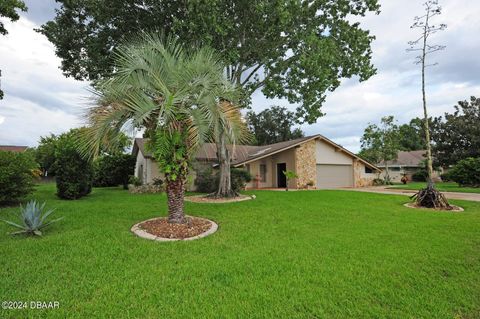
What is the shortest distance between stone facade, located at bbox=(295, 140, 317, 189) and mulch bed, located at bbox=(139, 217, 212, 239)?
Answer: 47.2 feet

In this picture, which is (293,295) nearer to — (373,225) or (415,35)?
(373,225)

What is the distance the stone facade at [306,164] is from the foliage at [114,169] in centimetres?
1364

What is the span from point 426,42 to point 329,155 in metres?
12.1

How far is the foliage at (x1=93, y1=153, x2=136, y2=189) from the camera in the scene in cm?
2138

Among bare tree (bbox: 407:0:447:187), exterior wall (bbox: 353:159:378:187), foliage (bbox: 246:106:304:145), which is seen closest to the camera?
bare tree (bbox: 407:0:447:187)

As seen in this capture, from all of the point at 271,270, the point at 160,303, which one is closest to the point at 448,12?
the point at 271,270

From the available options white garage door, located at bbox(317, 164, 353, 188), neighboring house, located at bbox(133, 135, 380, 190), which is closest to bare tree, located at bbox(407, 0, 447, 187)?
neighboring house, located at bbox(133, 135, 380, 190)

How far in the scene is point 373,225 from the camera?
7340mm

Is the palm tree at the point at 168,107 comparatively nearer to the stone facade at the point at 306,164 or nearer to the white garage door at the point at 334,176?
the stone facade at the point at 306,164

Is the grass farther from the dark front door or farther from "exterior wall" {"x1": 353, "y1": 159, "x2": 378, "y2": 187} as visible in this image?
"exterior wall" {"x1": 353, "y1": 159, "x2": 378, "y2": 187}

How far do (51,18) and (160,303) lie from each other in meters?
15.1

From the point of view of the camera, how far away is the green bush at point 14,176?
9.24 metres

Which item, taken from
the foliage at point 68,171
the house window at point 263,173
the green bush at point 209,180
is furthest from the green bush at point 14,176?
the house window at point 263,173

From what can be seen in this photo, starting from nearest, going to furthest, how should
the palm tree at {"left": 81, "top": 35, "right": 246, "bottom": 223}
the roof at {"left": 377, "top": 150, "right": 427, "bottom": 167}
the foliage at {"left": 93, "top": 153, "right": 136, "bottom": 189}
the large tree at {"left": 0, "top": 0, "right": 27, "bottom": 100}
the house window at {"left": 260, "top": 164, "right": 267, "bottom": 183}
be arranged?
the palm tree at {"left": 81, "top": 35, "right": 246, "bottom": 223}
the large tree at {"left": 0, "top": 0, "right": 27, "bottom": 100}
the foliage at {"left": 93, "top": 153, "right": 136, "bottom": 189}
the house window at {"left": 260, "top": 164, "right": 267, "bottom": 183}
the roof at {"left": 377, "top": 150, "right": 427, "bottom": 167}
